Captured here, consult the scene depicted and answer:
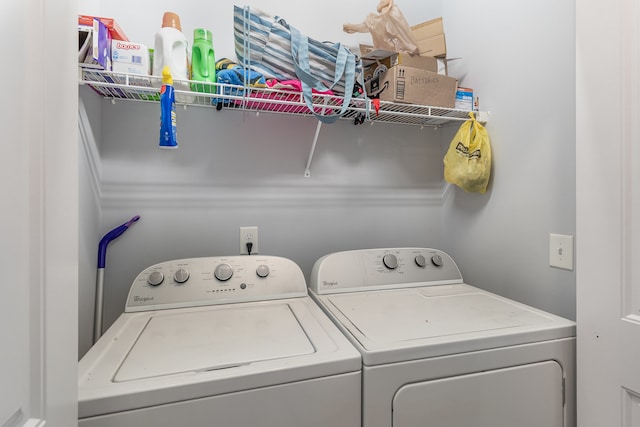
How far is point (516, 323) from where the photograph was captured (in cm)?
110

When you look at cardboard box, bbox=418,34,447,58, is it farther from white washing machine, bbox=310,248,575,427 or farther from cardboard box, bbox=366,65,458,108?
white washing machine, bbox=310,248,575,427

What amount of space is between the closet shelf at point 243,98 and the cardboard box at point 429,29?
15.2 inches

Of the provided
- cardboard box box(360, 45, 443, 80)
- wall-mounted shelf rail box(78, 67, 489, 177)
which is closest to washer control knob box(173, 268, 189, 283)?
wall-mounted shelf rail box(78, 67, 489, 177)

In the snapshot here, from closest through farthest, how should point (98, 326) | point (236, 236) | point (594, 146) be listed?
point (594, 146)
point (98, 326)
point (236, 236)

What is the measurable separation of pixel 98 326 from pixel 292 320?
0.89 m

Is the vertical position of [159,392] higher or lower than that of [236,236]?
lower

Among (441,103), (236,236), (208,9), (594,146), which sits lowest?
(236,236)

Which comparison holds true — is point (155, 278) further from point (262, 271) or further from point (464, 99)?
point (464, 99)

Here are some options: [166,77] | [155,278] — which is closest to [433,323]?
[155,278]

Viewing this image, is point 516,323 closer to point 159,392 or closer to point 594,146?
point 594,146

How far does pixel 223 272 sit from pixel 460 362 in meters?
0.93

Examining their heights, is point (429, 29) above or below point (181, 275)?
above

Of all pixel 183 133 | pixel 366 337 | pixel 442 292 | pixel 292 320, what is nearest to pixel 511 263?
pixel 442 292

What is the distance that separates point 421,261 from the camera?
1.62m
